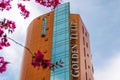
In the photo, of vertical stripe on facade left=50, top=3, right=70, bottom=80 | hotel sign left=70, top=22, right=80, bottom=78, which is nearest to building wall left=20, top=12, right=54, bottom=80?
vertical stripe on facade left=50, top=3, right=70, bottom=80

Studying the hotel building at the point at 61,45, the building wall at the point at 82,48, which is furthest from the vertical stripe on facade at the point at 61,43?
the building wall at the point at 82,48

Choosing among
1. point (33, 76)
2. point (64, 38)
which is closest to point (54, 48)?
point (64, 38)

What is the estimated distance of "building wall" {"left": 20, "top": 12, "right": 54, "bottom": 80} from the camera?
48091 mm

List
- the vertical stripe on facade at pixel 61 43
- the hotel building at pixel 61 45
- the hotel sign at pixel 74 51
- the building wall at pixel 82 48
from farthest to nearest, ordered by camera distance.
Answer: the building wall at pixel 82 48
the hotel building at pixel 61 45
the hotel sign at pixel 74 51
the vertical stripe on facade at pixel 61 43

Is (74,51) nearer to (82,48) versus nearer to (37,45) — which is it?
(82,48)

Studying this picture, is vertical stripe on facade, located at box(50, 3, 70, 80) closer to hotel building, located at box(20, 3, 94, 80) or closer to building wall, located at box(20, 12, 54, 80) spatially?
hotel building, located at box(20, 3, 94, 80)

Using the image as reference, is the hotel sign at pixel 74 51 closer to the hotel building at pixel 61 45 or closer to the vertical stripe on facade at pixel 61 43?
the hotel building at pixel 61 45

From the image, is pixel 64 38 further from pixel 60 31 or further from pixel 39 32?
pixel 39 32

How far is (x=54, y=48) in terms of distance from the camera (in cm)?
4881

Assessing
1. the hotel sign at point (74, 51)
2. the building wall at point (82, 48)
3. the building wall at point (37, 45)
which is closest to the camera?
the hotel sign at point (74, 51)

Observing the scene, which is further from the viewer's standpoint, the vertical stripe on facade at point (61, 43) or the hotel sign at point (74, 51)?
the hotel sign at point (74, 51)

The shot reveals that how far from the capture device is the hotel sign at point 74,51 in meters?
45.9

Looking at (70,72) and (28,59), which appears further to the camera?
(28,59)

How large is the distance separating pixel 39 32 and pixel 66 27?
5.63m
